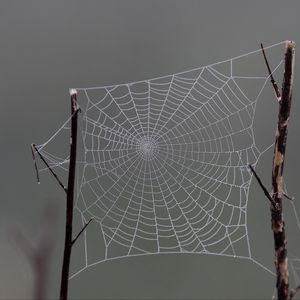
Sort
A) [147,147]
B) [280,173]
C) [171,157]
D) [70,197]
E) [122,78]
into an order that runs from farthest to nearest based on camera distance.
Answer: [122,78] < [171,157] < [147,147] < [280,173] < [70,197]

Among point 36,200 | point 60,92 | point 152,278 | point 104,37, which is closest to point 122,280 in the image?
point 152,278

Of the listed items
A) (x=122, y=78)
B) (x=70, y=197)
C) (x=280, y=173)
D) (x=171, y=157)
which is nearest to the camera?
(x=70, y=197)

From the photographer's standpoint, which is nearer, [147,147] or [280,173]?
[280,173]

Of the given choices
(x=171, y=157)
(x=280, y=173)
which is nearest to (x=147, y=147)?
(x=280, y=173)

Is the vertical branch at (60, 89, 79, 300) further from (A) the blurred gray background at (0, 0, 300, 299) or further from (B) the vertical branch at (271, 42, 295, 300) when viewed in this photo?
(A) the blurred gray background at (0, 0, 300, 299)

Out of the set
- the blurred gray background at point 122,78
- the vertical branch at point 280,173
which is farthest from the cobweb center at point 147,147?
the blurred gray background at point 122,78

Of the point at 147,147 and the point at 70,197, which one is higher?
the point at 147,147

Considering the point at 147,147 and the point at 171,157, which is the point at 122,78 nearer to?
the point at 171,157

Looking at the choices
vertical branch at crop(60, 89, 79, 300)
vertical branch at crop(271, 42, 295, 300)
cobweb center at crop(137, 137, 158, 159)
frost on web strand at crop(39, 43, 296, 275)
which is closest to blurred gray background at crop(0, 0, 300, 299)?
frost on web strand at crop(39, 43, 296, 275)
